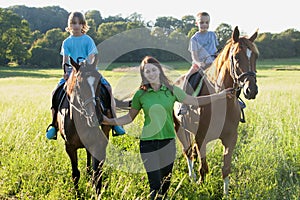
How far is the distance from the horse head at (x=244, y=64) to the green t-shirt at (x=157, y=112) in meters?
0.90

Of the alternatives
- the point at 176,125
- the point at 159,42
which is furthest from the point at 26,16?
the point at 176,125

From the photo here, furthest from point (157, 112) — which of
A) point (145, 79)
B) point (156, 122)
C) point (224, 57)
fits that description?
point (224, 57)

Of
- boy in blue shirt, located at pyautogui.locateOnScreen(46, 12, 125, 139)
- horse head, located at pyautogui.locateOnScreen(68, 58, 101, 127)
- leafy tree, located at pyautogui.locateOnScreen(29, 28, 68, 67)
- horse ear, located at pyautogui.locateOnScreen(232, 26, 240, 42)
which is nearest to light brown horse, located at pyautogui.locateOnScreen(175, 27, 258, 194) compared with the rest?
horse ear, located at pyautogui.locateOnScreen(232, 26, 240, 42)

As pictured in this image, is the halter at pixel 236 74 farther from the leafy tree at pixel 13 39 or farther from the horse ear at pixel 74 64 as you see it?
→ the leafy tree at pixel 13 39

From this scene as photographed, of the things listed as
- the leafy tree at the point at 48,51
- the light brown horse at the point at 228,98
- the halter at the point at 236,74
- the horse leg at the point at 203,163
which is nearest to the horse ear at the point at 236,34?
the light brown horse at the point at 228,98

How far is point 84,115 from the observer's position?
3.94 metres

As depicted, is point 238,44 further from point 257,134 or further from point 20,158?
point 20,158

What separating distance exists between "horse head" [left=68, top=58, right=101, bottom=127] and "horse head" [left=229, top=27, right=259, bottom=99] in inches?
67.2

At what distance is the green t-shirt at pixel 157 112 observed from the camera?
13.0 feet

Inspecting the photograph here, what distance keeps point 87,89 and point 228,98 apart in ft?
6.72

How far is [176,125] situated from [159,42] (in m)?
9.16

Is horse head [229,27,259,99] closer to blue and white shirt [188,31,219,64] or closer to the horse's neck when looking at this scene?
the horse's neck

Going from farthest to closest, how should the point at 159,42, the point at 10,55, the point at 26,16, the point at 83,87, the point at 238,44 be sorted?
the point at 26,16
the point at 10,55
the point at 159,42
the point at 238,44
the point at 83,87

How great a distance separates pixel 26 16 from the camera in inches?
3632
